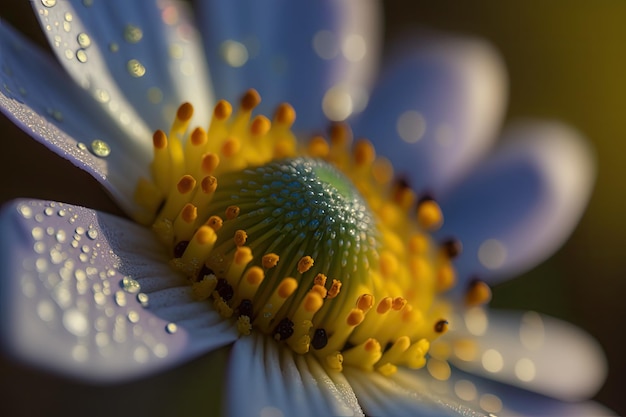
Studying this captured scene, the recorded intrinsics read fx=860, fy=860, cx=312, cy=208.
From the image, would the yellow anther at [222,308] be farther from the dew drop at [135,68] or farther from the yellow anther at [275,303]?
the dew drop at [135,68]

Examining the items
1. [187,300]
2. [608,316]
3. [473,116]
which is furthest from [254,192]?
[608,316]

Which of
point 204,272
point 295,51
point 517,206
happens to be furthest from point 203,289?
point 517,206

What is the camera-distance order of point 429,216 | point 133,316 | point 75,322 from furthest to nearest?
point 429,216 < point 133,316 < point 75,322

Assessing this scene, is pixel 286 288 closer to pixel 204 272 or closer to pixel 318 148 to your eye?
pixel 204 272

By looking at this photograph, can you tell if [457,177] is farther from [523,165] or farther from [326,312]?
[326,312]

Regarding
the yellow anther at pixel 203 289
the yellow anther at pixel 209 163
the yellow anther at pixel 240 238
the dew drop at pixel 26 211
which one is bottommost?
the dew drop at pixel 26 211

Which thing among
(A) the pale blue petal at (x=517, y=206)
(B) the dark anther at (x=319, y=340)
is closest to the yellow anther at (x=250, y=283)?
(B) the dark anther at (x=319, y=340)
